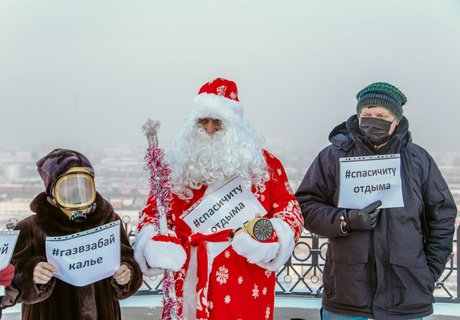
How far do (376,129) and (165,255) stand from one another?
938 mm

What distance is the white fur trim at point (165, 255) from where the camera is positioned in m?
2.08

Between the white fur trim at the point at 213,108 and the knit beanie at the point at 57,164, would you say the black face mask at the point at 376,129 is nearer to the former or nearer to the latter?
the white fur trim at the point at 213,108

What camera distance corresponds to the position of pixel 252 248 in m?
2.14

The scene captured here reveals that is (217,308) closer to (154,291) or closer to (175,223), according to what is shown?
(175,223)

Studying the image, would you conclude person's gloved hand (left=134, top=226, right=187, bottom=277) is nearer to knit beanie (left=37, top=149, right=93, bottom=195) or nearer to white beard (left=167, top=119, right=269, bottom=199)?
white beard (left=167, top=119, right=269, bottom=199)

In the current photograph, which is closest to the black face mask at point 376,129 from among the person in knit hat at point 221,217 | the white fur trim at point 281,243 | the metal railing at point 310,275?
the person in knit hat at point 221,217

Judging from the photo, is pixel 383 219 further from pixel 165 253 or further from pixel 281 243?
pixel 165 253

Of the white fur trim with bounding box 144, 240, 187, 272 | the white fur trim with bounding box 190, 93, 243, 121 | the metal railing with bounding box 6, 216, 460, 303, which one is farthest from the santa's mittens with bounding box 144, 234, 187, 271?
the metal railing with bounding box 6, 216, 460, 303

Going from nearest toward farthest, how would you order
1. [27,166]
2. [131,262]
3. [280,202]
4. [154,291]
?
[131,262] < [280,202] < [154,291] < [27,166]

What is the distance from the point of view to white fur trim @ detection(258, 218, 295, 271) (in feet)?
7.29

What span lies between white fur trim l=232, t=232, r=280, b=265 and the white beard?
0.25 meters

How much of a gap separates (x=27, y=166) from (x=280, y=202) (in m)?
3.62

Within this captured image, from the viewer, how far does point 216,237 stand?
2.27 meters

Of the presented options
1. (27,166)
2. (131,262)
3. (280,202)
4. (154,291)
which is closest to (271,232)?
(280,202)
